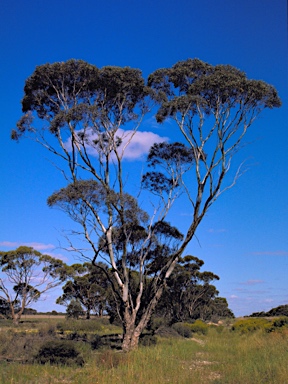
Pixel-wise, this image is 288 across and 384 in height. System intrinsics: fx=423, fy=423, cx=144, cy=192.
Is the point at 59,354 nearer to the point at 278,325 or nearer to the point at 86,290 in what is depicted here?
the point at 278,325

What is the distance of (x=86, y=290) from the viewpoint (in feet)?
151

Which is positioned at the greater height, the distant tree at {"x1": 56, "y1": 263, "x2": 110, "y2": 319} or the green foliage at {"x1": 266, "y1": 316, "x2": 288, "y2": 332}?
the distant tree at {"x1": 56, "y1": 263, "x2": 110, "y2": 319}

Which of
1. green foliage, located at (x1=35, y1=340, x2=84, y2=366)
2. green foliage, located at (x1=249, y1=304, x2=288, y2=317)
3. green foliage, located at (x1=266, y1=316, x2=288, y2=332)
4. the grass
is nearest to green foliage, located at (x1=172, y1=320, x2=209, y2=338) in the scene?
green foliage, located at (x1=266, y1=316, x2=288, y2=332)

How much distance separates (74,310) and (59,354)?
33.6 meters

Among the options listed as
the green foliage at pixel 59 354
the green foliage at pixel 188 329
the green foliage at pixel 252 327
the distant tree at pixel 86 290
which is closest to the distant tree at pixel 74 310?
the distant tree at pixel 86 290

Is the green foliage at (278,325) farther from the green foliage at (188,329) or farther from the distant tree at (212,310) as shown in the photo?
the distant tree at (212,310)

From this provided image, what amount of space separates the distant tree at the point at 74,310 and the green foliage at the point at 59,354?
33.0 meters

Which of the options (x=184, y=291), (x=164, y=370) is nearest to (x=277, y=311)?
(x=184, y=291)

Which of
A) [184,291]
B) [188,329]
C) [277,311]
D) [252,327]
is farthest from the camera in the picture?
[277,311]

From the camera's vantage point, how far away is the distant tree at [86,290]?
45.2 metres

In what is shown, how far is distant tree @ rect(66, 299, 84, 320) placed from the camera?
149 feet

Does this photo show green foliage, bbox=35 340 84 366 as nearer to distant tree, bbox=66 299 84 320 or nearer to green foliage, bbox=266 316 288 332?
green foliage, bbox=266 316 288 332

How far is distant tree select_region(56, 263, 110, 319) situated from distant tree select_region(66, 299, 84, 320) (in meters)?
0.42

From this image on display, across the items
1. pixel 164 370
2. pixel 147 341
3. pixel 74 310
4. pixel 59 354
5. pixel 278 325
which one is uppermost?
pixel 74 310
